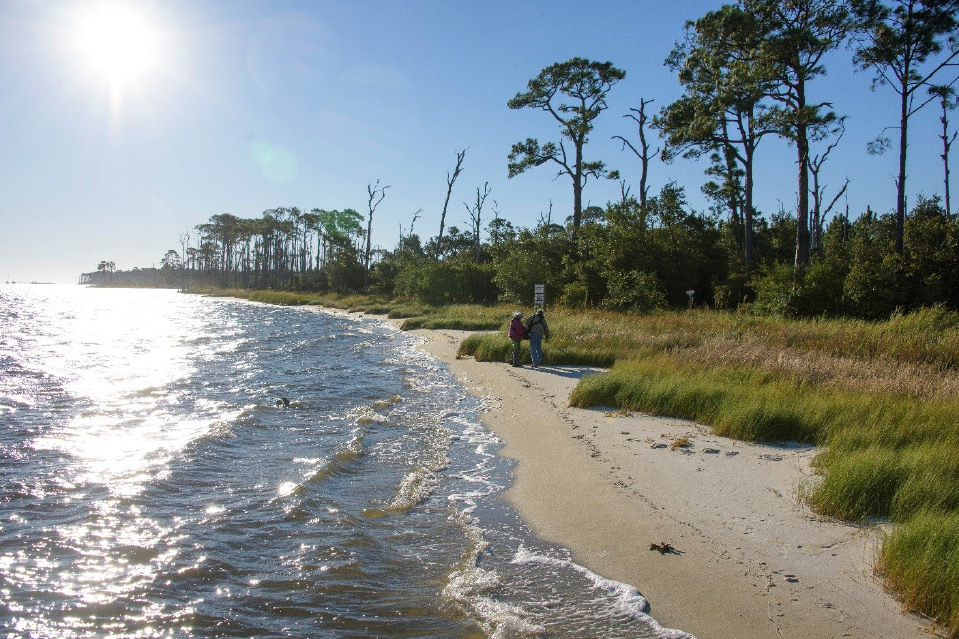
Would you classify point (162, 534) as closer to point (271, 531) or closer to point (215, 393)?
point (271, 531)

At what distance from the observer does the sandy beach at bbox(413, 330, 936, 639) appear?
4.15 m

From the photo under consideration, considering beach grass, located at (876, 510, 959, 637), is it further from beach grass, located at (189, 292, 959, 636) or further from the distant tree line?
the distant tree line

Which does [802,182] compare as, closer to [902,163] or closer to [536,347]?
[902,163]

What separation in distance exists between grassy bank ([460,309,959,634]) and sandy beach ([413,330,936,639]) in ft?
1.00

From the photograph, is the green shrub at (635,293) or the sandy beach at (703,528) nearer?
the sandy beach at (703,528)

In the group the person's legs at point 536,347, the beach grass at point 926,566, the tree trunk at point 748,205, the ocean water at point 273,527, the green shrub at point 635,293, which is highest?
the tree trunk at point 748,205

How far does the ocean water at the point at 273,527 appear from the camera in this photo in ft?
14.4

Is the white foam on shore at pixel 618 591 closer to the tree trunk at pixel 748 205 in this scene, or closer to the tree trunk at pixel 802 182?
the tree trunk at pixel 802 182

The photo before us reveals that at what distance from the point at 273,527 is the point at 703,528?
422cm

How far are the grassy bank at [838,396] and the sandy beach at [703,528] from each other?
30cm

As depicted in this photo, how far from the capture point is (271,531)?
19.9ft

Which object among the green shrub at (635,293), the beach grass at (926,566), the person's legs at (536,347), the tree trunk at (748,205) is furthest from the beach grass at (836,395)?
the tree trunk at (748,205)

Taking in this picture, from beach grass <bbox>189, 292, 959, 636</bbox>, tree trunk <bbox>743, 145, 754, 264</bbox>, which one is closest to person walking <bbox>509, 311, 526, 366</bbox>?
beach grass <bbox>189, 292, 959, 636</bbox>

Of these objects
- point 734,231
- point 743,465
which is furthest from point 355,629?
point 734,231
